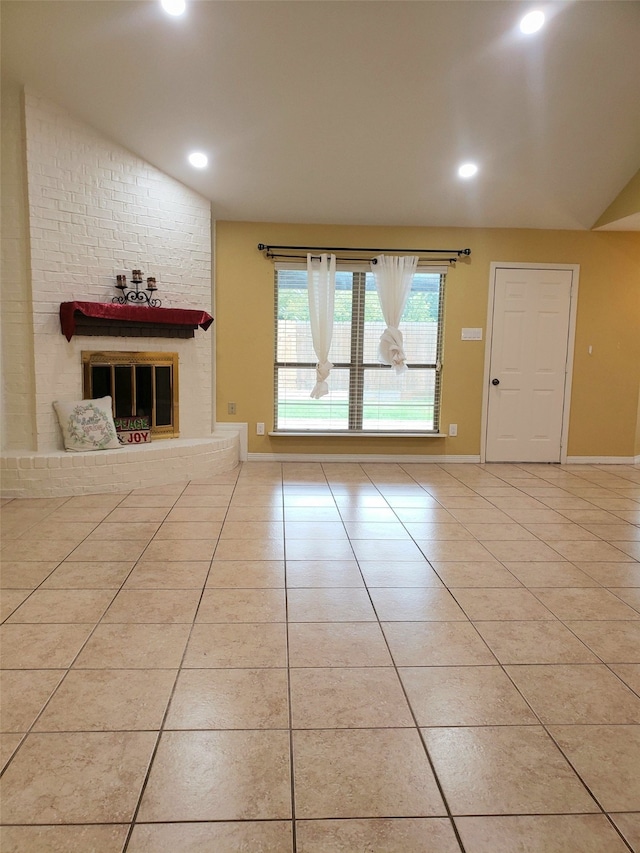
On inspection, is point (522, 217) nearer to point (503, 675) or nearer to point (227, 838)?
point (503, 675)

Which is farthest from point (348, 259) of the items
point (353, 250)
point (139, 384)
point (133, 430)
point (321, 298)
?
point (133, 430)

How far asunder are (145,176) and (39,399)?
2048mm

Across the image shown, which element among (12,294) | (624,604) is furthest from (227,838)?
(12,294)

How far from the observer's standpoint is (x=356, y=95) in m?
4.03

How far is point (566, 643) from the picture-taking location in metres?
2.33

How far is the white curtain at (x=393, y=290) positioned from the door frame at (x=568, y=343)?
87 cm

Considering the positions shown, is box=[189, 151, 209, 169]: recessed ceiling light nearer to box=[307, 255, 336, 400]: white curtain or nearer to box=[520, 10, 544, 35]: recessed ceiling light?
box=[307, 255, 336, 400]: white curtain

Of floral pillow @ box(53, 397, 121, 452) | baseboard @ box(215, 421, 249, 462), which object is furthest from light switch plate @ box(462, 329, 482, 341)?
floral pillow @ box(53, 397, 121, 452)

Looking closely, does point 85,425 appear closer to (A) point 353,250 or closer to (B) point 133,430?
(B) point 133,430

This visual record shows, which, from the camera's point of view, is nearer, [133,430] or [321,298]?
[133,430]

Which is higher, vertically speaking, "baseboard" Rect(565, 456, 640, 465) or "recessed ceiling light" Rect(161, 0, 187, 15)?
"recessed ceiling light" Rect(161, 0, 187, 15)

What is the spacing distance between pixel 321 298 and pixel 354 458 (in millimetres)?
1670

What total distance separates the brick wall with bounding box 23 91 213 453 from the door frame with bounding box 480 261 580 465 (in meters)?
2.95

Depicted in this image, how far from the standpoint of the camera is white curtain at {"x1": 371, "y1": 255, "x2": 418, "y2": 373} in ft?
18.4
